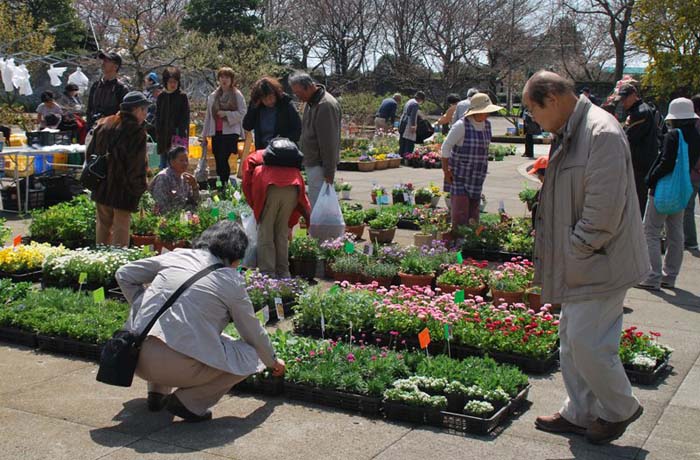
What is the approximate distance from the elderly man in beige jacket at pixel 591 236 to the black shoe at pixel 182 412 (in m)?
2.06

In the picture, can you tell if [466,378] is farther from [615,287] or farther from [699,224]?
[699,224]

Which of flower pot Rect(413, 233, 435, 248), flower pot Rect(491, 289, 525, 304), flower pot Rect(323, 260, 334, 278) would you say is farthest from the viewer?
flower pot Rect(413, 233, 435, 248)

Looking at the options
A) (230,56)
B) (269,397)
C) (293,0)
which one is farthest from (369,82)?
(269,397)

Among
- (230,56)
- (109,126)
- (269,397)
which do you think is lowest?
(269,397)

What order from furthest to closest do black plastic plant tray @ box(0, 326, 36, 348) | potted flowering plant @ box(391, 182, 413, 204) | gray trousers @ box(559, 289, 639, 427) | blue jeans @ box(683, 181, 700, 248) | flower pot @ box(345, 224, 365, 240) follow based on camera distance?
potted flowering plant @ box(391, 182, 413, 204), flower pot @ box(345, 224, 365, 240), blue jeans @ box(683, 181, 700, 248), black plastic plant tray @ box(0, 326, 36, 348), gray trousers @ box(559, 289, 639, 427)

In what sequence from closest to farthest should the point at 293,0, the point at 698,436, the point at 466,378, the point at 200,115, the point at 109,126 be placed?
1. the point at 698,436
2. the point at 466,378
3. the point at 109,126
4. the point at 200,115
5. the point at 293,0

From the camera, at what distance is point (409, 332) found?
6.50m

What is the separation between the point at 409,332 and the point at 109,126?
3.82 meters

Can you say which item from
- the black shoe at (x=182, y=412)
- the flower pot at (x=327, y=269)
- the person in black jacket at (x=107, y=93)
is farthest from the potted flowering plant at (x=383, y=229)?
the black shoe at (x=182, y=412)

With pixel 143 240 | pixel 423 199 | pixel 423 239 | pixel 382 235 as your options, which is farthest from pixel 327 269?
pixel 423 199

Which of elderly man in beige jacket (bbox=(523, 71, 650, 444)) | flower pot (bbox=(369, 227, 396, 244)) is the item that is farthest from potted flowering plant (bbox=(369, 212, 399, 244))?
elderly man in beige jacket (bbox=(523, 71, 650, 444))

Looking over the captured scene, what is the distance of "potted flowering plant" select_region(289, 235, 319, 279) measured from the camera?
8.95m

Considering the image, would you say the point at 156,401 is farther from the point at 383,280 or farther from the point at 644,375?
the point at 383,280

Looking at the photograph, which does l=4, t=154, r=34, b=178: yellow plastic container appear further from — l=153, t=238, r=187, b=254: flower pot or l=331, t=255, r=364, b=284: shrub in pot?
l=331, t=255, r=364, b=284: shrub in pot
